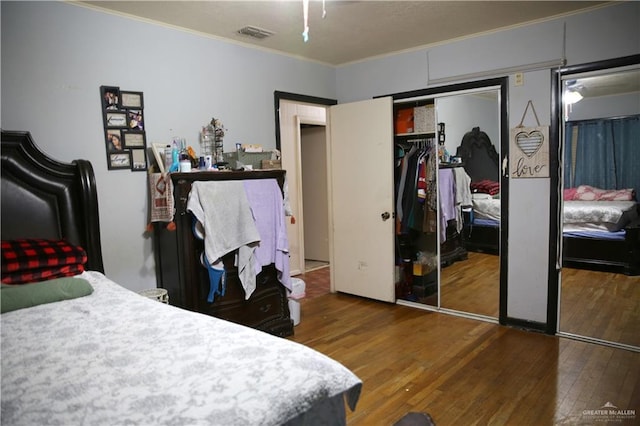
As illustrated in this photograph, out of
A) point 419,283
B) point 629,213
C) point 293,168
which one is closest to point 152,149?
point 293,168

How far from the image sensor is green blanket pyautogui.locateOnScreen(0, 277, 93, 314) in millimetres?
1732

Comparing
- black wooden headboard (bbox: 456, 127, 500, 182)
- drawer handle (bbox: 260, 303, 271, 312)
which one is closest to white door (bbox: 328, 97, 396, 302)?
black wooden headboard (bbox: 456, 127, 500, 182)

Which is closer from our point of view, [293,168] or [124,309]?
[124,309]

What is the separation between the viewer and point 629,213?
3494 mm

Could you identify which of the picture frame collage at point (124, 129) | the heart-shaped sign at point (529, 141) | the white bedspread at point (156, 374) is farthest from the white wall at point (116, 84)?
the heart-shaped sign at point (529, 141)

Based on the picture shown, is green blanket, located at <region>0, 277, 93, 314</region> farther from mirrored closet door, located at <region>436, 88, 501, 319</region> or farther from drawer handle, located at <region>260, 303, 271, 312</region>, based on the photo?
mirrored closet door, located at <region>436, 88, 501, 319</region>

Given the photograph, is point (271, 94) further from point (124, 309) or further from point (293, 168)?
point (124, 309)

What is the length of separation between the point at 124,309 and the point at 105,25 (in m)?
2.03

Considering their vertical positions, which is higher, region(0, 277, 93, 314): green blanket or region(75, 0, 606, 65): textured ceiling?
region(75, 0, 606, 65): textured ceiling

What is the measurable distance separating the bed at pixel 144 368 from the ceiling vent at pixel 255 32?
2240 millimetres

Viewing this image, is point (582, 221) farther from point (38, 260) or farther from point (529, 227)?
point (38, 260)

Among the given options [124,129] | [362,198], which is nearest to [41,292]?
[124,129]

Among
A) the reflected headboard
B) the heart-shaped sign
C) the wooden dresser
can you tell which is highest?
the heart-shaped sign

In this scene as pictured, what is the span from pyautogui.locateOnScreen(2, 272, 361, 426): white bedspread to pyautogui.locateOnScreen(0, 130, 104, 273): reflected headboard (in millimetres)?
840
